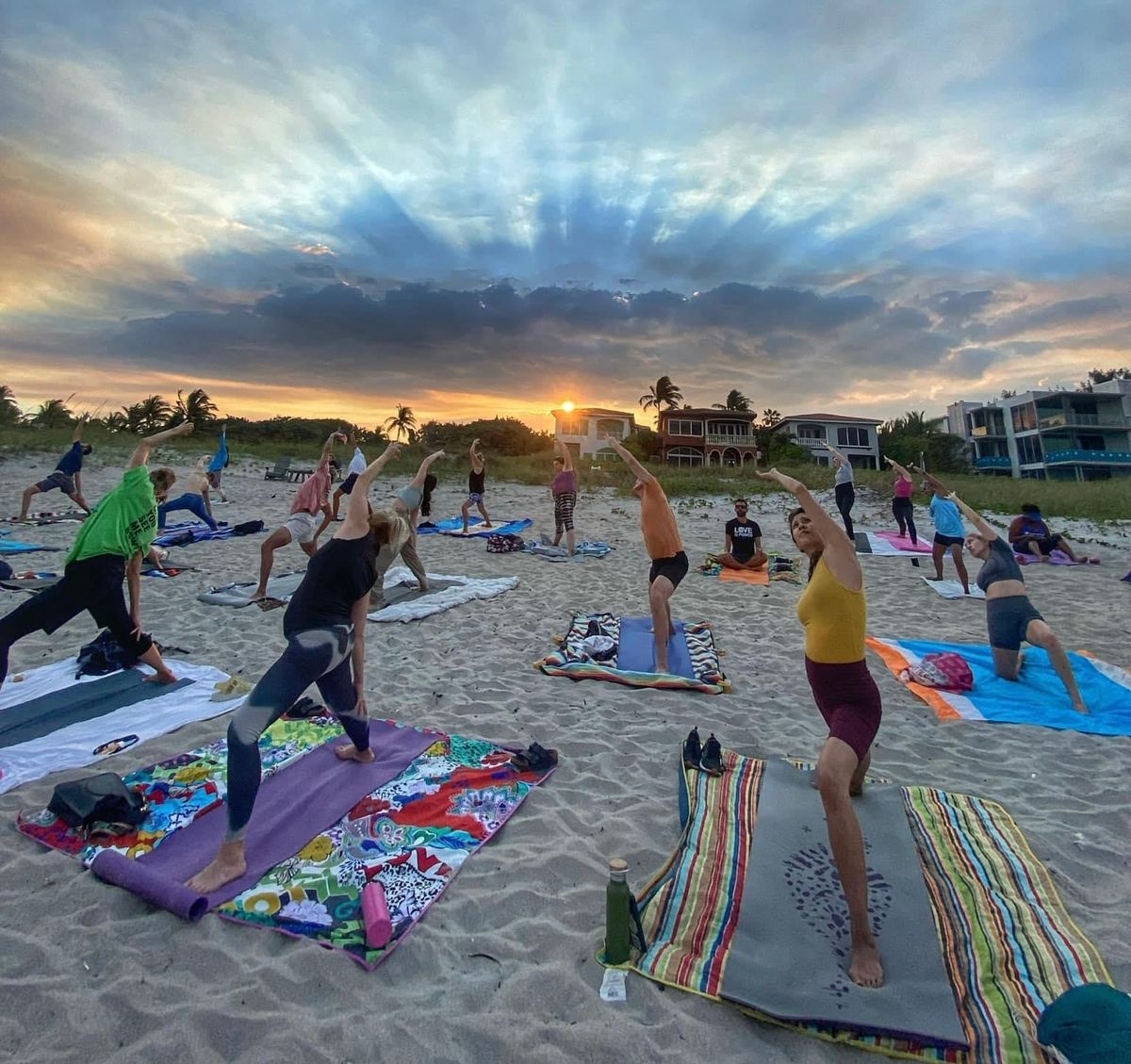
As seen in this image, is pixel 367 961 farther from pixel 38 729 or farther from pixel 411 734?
pixel 38 729

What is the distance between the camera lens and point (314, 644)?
3.44 m

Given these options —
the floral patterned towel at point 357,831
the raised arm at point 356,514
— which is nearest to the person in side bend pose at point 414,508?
the raised arm at point 356,514

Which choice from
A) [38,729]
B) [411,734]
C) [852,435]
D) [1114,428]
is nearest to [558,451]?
[411,734]

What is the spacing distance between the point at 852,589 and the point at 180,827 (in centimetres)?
391

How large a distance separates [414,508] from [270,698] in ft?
8.92

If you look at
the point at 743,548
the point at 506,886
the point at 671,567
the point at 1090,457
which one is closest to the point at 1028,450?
the point at 1090,457

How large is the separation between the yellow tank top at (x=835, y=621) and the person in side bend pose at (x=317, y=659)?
2460 millimetres

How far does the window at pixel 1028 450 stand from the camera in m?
53.5

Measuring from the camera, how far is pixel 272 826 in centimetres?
361

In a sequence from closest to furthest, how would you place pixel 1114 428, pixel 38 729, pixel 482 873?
pixel 482 873, pixel 38 729, pixel 1114 428

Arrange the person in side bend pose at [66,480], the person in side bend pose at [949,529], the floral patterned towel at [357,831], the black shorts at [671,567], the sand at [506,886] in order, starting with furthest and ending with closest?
the person in side bend pose at [66,480], the person in side bend pose at [949,529], the black shorts at [671,567], the floral patterned towel at [357,831], the sand at [506,886]

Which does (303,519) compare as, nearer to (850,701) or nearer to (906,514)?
(850,701)

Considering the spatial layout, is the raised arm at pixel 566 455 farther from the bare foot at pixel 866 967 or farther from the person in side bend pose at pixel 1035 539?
the bare foot at pixel 866 967

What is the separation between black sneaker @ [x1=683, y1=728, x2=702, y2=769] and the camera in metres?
4.32
